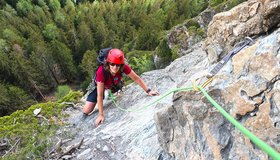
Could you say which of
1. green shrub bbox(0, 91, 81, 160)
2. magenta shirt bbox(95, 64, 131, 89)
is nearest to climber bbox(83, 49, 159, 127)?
magenta shirt bbox(95, 64, 131, 89)

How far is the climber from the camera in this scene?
5703 mm

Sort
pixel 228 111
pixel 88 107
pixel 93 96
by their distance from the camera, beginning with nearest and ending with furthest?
pixel 228 111
pixel 93 96
pixel 88 107

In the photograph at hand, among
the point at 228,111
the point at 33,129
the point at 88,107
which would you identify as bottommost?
the point at 33,129

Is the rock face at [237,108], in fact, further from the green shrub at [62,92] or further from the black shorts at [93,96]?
the green shrub at [62,92]

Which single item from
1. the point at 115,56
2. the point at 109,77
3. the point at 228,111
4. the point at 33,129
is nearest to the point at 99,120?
the point at 109,77

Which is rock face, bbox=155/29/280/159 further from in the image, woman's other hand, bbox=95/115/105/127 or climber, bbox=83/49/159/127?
woman's other hand, bbox=95/115/105/127

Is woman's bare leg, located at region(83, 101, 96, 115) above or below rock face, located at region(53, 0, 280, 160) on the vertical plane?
below

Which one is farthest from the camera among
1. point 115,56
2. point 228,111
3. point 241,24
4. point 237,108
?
point 115,56

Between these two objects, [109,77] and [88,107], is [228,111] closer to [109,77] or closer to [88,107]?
[109,77]

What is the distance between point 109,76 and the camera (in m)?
6.70

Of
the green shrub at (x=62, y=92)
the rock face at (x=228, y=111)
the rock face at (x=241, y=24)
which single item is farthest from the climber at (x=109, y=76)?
the green shrub at (x=62, y=92)

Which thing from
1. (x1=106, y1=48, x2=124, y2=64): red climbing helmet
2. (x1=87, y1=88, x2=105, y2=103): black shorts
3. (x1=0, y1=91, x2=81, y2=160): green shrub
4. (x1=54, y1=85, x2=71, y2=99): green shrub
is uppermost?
(x1=106, y1=48, x2=124, y2=64): red climbing helmet

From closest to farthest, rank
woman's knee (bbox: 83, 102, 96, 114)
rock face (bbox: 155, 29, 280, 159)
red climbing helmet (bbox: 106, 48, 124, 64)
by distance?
1. rock face (bbox: 155, 29, 280, 159)
2. red climbing helmet (bbox: 106, 48, 124, 64)
3. woman's knee (bbox: 83, 102, 96, 114)

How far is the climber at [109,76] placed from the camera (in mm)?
5703
